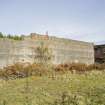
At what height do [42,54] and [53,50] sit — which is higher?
[53,50]

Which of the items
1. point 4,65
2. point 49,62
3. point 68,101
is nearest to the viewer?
point 68,101

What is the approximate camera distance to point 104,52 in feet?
102

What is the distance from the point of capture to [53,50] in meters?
19.9

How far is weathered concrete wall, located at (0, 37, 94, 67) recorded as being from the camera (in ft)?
53.5

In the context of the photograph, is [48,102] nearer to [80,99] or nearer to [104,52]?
[80,99]

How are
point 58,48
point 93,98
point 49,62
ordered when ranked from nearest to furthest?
point 93,98 → point 49,62 → point 58,48

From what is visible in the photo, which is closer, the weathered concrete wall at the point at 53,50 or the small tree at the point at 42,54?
the weathered concrete wall at the point at 53,50

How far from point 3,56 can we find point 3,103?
815 centimetres

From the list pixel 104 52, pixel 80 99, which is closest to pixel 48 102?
pixel 80 99

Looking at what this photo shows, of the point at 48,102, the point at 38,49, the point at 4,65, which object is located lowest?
the point at 48,102

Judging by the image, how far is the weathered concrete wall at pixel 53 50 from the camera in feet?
53.5

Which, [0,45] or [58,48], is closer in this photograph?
[0,45]

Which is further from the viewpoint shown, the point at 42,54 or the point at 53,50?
the point at 53,50

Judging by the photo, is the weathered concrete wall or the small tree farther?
the small tree
